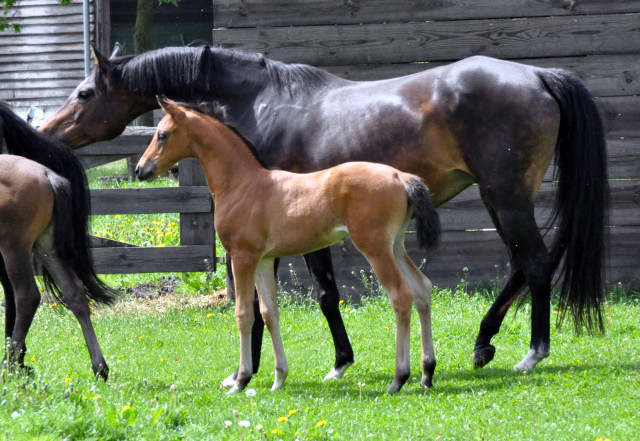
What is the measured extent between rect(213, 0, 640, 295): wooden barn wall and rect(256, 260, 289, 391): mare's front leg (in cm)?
349

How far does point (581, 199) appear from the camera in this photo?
5.85 meters

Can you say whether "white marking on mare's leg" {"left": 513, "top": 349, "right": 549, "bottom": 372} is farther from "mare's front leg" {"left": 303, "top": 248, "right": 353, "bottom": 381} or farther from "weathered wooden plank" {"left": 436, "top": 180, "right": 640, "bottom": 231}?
"weathered wooden plank" {"left": 436, "top": 180, "right": 640, "bottom": 231}

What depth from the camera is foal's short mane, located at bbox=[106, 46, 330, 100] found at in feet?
21.1

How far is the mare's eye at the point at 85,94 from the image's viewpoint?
6.70 meters

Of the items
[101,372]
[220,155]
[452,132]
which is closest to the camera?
[101,372]

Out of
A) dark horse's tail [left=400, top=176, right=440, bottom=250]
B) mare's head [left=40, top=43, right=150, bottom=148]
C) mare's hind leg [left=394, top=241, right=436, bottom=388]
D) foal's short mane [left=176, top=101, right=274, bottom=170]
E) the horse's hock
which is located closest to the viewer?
dark horse's tail [left=400, top=176, right=440, bottom=250]

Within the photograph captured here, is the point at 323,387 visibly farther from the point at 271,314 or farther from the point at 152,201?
the point at 152,201

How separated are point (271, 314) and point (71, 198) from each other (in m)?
1.52

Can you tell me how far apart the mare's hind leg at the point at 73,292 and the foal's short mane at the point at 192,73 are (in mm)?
1664

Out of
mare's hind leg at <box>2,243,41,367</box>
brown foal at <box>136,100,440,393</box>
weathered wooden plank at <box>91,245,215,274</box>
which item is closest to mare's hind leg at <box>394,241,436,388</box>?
brown foal at <box>136,100,440,393</box>

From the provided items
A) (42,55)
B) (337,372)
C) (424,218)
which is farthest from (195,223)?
(42,55)

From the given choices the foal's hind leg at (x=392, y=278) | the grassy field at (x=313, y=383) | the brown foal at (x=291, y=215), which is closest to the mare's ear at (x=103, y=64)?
the brown foal at (x=291, y=215)

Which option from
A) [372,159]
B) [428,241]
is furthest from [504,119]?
[428,241]

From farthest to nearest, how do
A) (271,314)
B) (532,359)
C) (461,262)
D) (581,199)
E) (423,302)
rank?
1. (461,262)
2. (581,199)
3. (532,359)
4. (271,314)
5. (423,302)
